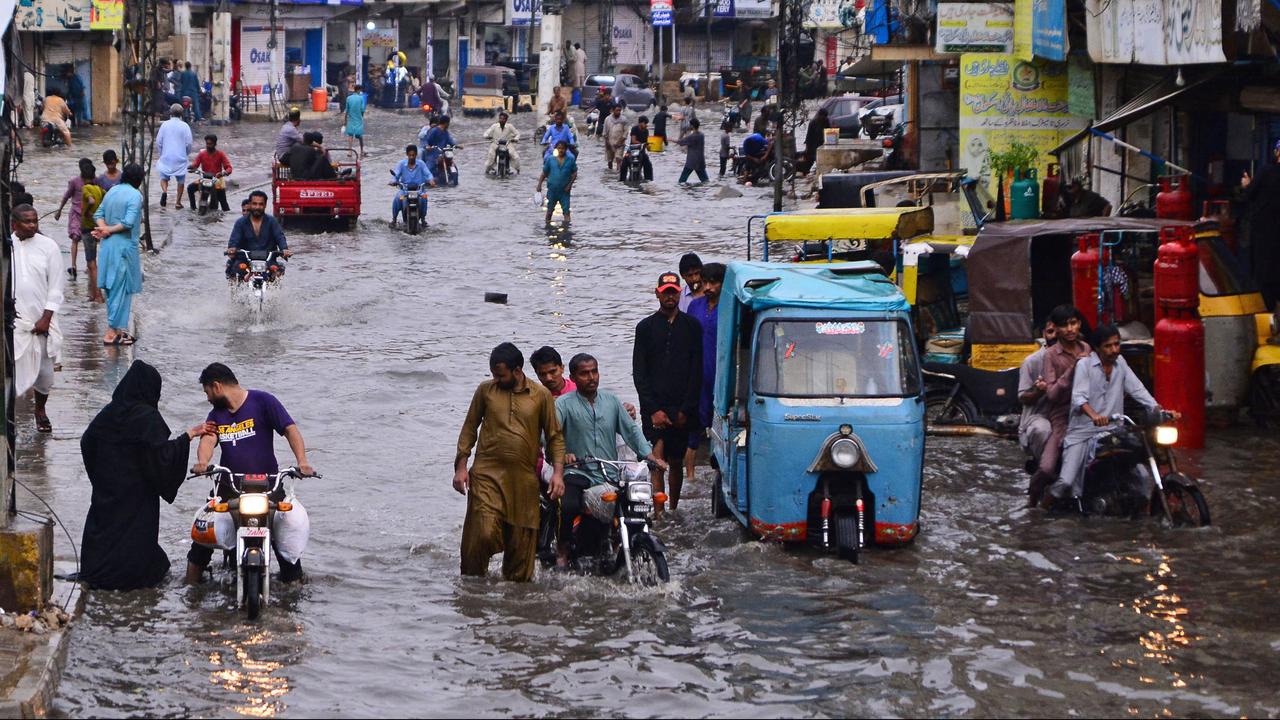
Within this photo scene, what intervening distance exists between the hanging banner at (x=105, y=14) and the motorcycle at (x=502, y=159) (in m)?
9.79

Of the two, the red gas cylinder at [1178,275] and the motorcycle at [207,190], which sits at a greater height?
the motorcycle at [207,190]

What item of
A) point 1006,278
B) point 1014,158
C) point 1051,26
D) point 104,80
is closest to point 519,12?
point 104,80

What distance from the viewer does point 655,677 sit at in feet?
26.1

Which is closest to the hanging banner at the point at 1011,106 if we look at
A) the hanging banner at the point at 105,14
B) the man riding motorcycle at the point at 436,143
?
the man riding motorcycle at the point at 436,143

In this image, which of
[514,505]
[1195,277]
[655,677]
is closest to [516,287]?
[1195,277]

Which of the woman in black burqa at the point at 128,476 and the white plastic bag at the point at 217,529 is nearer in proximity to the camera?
the woman in black burqa at the point at 128,476

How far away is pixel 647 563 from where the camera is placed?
9227mm

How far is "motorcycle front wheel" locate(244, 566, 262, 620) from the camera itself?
28.1 feet

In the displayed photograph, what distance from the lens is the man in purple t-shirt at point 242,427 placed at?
8.91m

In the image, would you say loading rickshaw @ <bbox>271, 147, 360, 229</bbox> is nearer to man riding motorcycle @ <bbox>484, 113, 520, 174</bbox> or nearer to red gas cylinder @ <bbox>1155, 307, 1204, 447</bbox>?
man riding motorcycle @ <bbox>484, 113, 520, 174</bbox>

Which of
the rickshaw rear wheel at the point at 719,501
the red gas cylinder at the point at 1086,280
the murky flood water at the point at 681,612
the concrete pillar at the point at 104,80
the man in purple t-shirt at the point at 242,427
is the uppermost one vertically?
the concrete pillar at the point at 104,80

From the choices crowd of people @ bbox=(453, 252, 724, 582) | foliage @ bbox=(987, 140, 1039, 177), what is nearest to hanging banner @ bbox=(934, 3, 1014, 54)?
foliage @ bbox=(987, 140, 1039, 177)

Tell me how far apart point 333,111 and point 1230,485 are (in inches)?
1788

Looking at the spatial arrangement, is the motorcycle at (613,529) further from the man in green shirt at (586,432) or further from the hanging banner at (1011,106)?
the hanging banner at (1011,106)
